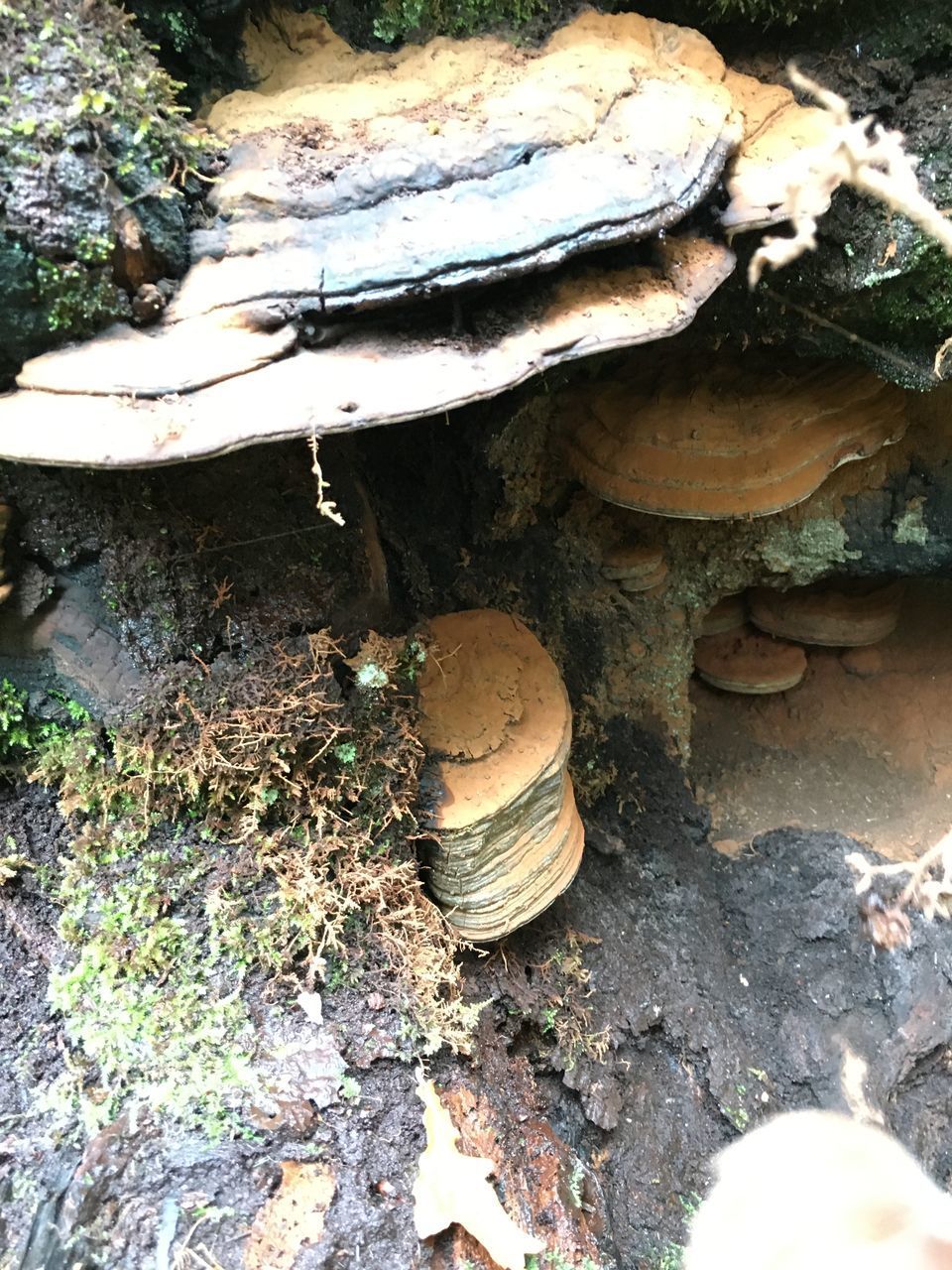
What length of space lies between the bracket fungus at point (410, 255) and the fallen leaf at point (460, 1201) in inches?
57.2

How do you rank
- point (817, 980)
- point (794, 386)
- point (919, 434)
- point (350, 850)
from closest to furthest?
point (350, 850)
point (794, 386)
point (919, 434)
point (817, 980)

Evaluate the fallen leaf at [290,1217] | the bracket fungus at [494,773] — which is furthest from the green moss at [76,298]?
the fallen leaf at [290,1217]

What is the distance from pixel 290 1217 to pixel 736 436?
7.66 feet

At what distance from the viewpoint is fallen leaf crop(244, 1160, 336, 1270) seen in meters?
1.40

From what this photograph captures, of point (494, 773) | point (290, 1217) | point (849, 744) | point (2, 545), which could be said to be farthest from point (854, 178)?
point (849, 744)

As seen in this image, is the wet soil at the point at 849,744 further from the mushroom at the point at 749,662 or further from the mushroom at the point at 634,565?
the mushroom at the point at 634,565

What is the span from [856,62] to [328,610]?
5.96ft

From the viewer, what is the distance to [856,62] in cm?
184

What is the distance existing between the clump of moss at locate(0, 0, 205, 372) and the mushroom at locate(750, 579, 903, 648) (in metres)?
3.30

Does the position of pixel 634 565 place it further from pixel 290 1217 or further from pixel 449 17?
pixel 290 1217

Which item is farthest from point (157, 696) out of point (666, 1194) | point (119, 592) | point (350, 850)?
point (666, 1194)

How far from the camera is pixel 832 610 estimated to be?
12.7ft

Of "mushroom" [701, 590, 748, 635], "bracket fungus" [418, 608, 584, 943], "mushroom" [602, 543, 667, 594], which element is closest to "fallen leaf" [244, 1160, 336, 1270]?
"bracket fungus" [418, 608, 584, 943]

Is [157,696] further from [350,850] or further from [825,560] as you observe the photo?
[825,560]
